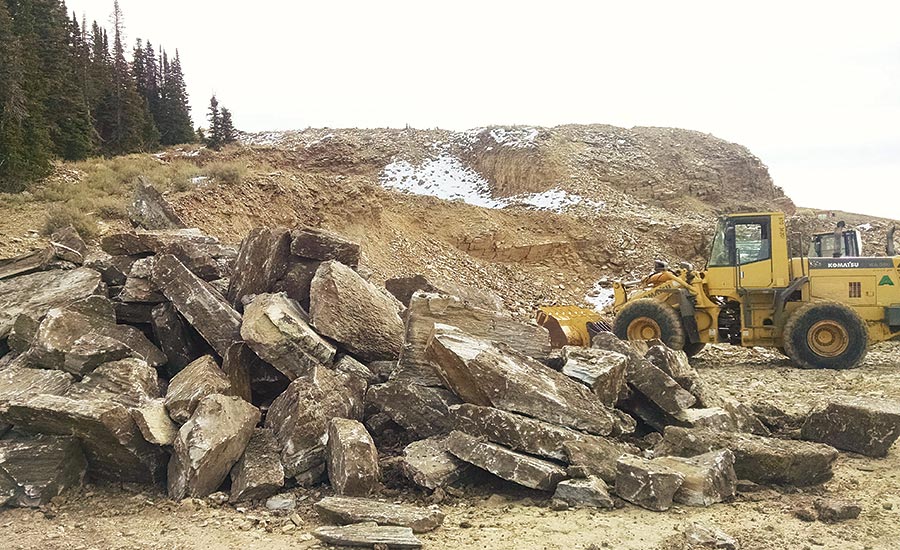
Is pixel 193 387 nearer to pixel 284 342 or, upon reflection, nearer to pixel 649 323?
pixel 284 342

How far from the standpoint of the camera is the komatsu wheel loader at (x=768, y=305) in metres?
10.4

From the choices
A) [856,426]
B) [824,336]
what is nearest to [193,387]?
[856,426]

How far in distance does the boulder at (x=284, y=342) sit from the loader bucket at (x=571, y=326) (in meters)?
5.43

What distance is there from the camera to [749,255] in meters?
10.8

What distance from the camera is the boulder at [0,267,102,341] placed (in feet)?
21.6

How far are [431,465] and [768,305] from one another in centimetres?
833

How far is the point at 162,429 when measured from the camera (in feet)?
16.1

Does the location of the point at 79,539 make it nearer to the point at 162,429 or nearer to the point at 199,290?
the point at 162,429

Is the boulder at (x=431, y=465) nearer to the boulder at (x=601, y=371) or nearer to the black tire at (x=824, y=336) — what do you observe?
the boulder at (x=601, y=371)

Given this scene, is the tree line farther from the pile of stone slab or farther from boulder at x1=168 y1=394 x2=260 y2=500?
boulder at x1=168 y1=394 x2=260 y2=500

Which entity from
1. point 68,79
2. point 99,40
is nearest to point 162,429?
point 68,79

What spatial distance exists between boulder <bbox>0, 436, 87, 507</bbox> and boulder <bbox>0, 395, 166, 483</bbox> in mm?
94

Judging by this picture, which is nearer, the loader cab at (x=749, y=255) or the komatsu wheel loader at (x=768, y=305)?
the komatsu wheel loader at (x=768, y=305)

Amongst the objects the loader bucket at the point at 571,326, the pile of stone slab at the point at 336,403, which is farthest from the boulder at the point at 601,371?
the loader bucket at the point at 571,326
